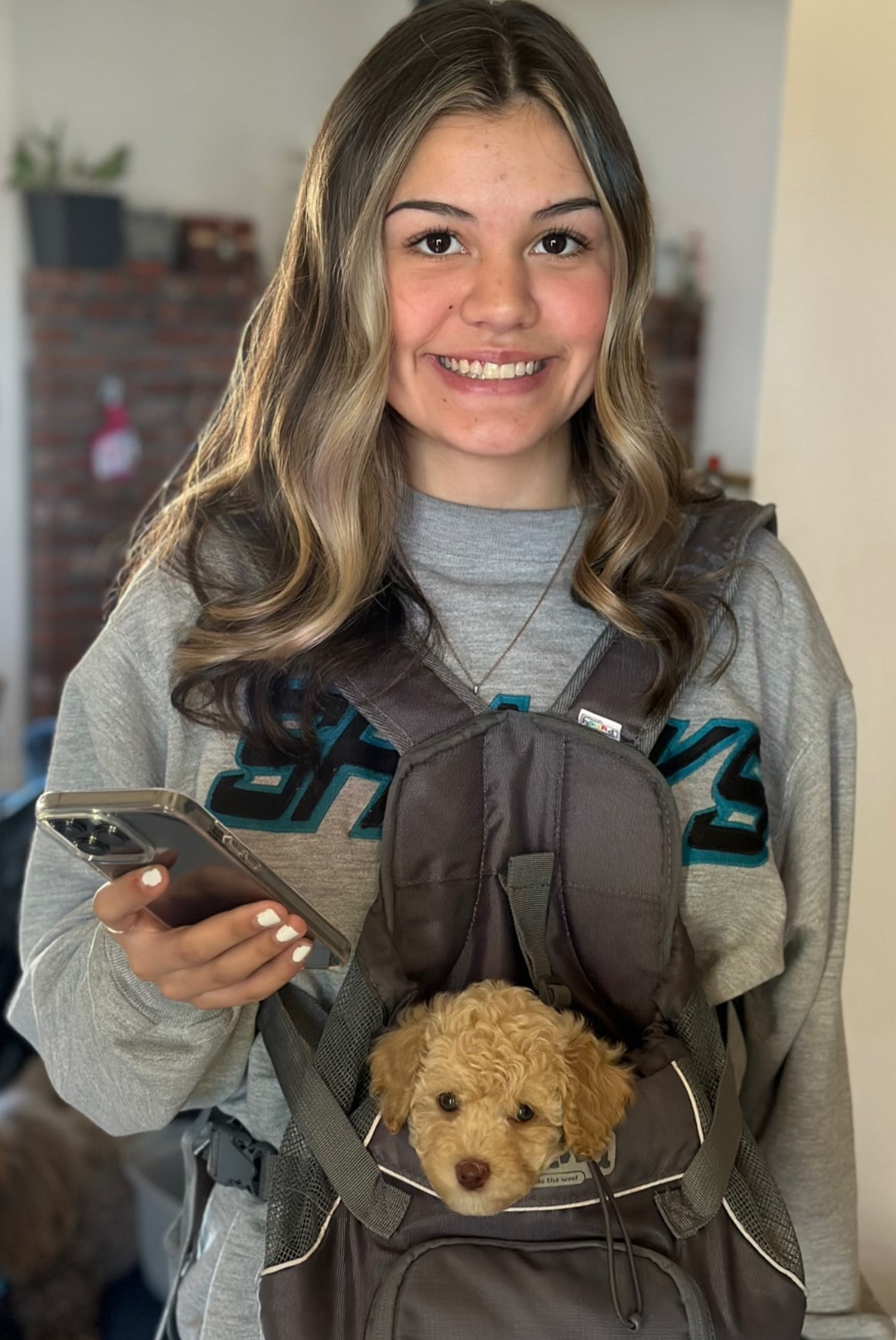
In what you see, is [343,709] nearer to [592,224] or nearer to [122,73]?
[592,224]

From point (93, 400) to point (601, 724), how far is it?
3.77 meters

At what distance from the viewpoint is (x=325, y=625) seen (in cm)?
100

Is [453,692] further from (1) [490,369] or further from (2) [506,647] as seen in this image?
(1) [490,369]

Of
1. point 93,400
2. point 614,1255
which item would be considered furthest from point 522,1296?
point 93,400

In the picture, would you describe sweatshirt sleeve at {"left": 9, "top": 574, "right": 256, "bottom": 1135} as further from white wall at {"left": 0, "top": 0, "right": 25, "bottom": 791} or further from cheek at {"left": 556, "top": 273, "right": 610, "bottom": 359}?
white wall at {"left": 0, "top": 0, "right": 25, "bottom": 791}

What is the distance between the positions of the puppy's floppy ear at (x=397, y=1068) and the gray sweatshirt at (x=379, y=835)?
0.40 ft

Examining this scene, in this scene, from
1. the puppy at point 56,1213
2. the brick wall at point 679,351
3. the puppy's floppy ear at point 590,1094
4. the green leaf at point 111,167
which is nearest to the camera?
the puppy's floppy ear at point 590,1094

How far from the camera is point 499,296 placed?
97 cm

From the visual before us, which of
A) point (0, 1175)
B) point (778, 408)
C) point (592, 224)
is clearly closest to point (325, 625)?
point (592, 224)

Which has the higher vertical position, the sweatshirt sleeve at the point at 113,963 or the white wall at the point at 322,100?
the white wall at the point at 322,100

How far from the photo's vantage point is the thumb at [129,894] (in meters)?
0.73

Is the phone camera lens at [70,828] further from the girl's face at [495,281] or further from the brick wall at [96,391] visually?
the brick wall at [96,391]

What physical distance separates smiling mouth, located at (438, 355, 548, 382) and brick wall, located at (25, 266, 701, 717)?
10.9 ft

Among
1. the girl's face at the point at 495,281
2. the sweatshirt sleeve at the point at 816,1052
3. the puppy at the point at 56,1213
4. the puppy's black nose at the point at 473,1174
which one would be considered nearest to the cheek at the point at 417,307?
the girl's face at the point at 495,281
